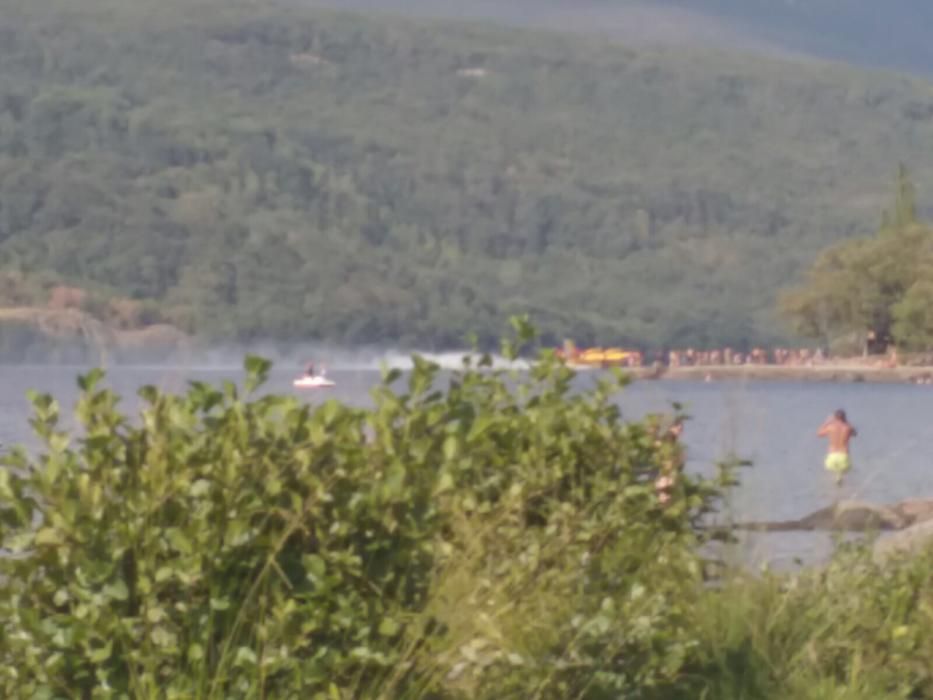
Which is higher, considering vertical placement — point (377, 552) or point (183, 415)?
point (183, 415)

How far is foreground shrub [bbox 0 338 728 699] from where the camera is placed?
604 cm

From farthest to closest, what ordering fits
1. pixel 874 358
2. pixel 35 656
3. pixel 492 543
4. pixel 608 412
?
1. pixel 874 358
2. pixel 608 412
3. pixel 492 543
4. pixel 35 656

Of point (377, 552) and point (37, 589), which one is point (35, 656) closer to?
point (37, 589)

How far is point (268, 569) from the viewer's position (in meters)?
6.15

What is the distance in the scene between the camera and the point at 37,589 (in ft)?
20.1

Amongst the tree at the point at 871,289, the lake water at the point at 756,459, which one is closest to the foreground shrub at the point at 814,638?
the lake water at the point at 756,459

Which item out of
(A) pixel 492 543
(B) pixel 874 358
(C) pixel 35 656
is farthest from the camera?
(B) pixel 874 358

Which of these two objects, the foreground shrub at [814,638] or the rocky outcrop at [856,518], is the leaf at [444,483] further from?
the rocky outcrop at [856,518]

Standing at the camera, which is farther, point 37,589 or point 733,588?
point 733,588

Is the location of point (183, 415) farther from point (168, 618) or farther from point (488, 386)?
point (488, 386)

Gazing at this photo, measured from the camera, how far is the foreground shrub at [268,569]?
604 centimetres

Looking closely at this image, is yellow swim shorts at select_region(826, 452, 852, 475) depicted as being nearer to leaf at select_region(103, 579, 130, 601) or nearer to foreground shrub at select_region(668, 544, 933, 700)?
foreground shrub at select_region(668, 544, 933, 700)

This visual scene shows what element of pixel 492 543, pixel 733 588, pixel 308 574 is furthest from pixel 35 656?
pixel 733 588

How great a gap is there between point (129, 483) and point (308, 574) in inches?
23.0
